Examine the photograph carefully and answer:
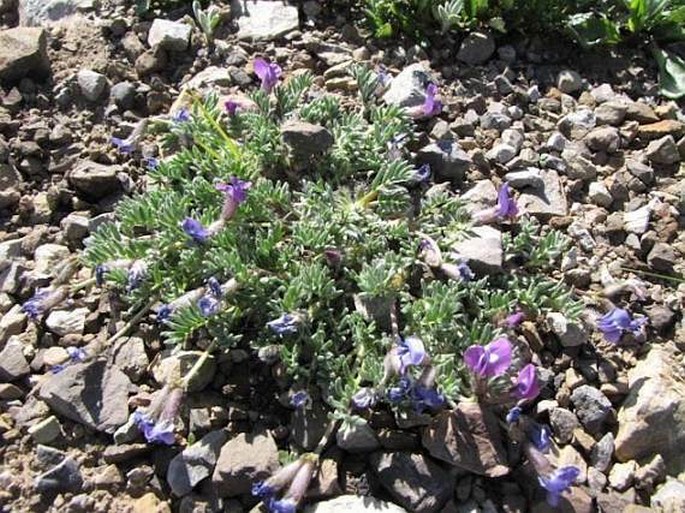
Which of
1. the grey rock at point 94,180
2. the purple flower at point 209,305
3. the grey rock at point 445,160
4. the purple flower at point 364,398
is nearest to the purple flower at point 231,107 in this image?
the grey rock at point 94,180

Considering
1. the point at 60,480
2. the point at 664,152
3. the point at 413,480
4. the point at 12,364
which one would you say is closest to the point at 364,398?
the point at 413,480

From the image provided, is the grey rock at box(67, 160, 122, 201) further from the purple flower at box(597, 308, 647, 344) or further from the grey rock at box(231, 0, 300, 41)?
the purple flower at box(597, 308, 647, 344)

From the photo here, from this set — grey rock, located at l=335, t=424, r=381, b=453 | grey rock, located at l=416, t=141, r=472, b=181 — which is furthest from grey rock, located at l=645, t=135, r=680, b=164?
grey rock, located at l=335, t=424, r=381, b=453

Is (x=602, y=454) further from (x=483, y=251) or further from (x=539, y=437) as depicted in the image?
(x=483, y=251)

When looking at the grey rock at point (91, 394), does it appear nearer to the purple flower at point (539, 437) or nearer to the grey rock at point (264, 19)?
the purple flower at point (539, 437)

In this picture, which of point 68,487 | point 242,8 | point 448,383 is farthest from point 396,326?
point 242,8
